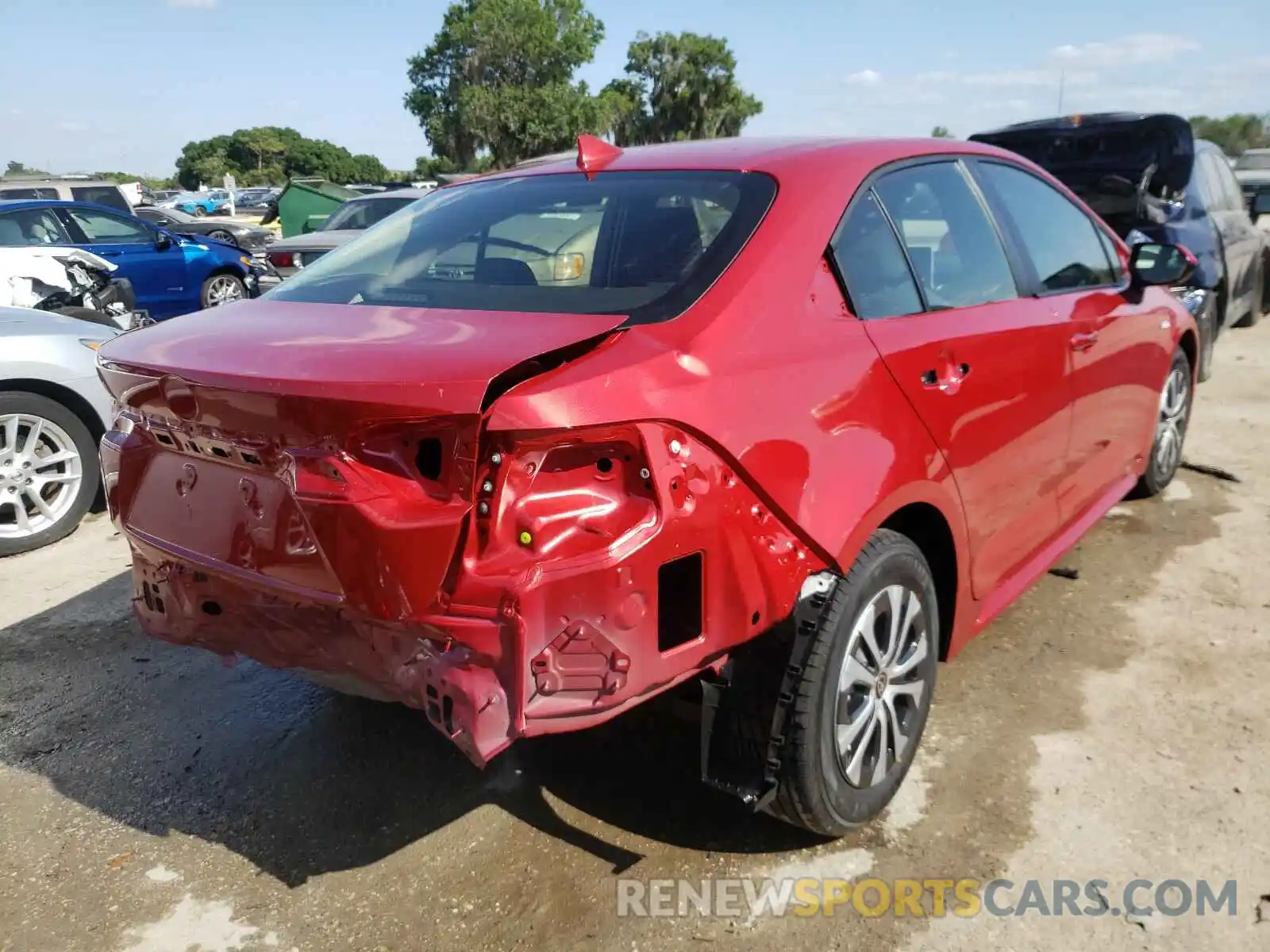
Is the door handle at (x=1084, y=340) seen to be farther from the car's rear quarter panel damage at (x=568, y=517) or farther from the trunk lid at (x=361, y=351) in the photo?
the trunk lid at (x=361, y=351)

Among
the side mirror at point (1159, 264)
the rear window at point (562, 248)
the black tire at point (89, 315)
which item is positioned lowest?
the black tire at point (89, 315)

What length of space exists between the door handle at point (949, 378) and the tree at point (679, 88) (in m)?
72.8

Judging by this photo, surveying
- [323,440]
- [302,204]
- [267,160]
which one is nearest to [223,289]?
[302,204]

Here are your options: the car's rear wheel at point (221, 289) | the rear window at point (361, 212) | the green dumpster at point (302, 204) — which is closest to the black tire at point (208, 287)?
the car's rear wheel at point (221, 289)

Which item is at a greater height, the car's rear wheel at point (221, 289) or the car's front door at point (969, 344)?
the car's front door at point (969, 344)

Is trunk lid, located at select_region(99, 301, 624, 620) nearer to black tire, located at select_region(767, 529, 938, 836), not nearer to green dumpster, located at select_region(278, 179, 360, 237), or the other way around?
black tire, located at select_region(767, 529, 938, 836)

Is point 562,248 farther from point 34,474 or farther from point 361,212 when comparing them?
point 361,212

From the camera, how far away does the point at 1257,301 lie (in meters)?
9.63

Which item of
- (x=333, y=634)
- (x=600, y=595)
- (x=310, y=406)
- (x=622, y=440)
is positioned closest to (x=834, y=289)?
(x=622, y=440)

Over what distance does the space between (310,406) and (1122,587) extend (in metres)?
3.48

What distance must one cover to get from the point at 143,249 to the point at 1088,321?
1024 cm

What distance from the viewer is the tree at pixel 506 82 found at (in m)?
60.8

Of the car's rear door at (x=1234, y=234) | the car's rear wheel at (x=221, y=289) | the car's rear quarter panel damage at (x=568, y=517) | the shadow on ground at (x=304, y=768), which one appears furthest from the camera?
the car's rear wheel at (x=221, y=289)

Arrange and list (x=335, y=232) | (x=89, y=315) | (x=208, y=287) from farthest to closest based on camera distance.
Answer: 1. (x=335, y=232)
2. (x=208, y=287)
3. (x=89, y=315)
